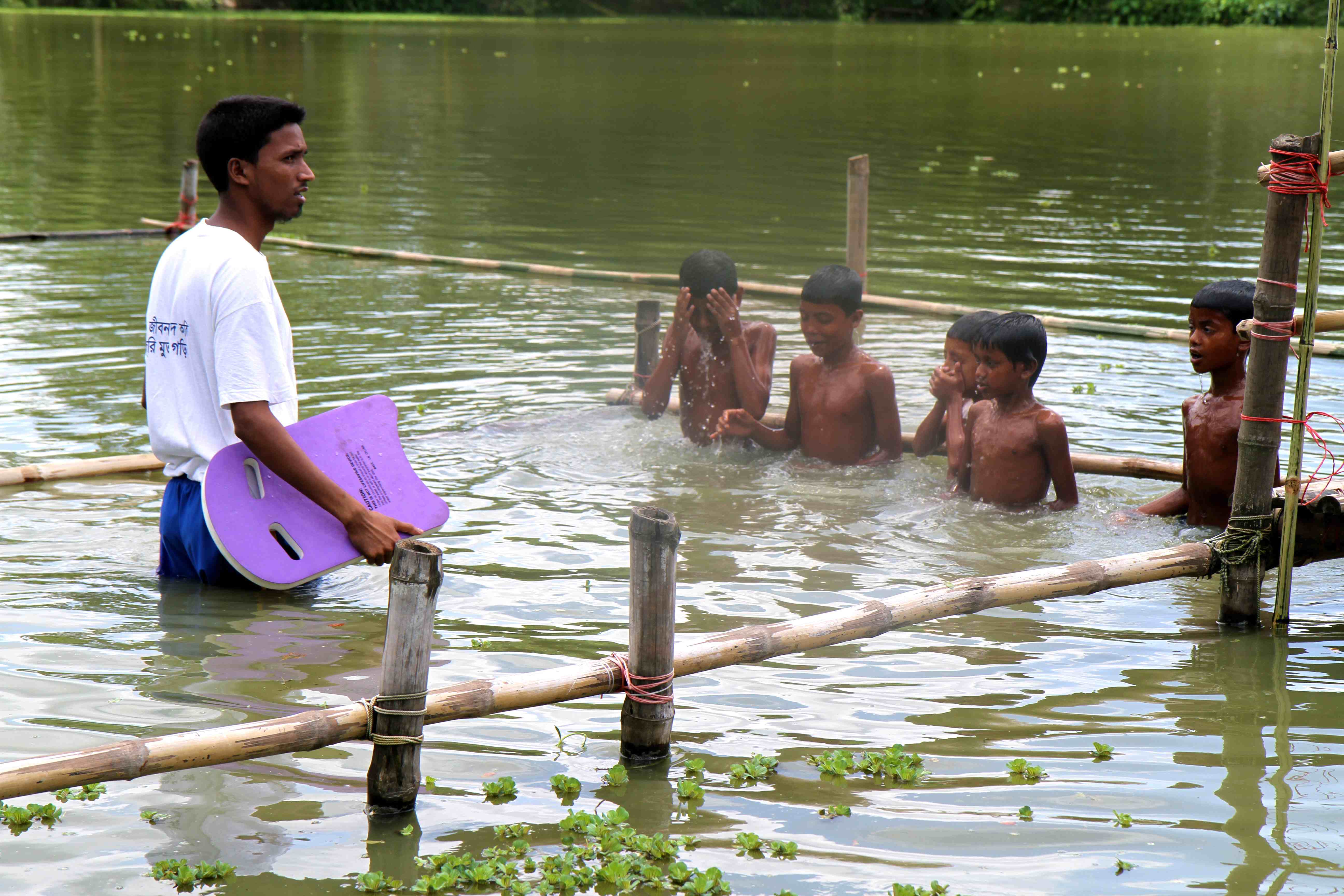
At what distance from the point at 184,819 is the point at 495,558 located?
2287mm

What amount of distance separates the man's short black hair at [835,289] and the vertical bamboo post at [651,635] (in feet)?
10.7

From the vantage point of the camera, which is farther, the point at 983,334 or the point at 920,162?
the point at 920,162

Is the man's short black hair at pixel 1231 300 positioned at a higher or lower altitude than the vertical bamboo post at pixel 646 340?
higher

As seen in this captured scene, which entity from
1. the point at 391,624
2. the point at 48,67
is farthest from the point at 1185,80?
the point at 391,624

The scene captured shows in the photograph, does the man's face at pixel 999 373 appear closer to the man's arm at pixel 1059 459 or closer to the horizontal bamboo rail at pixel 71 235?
the man's arm at pixel 1059 459

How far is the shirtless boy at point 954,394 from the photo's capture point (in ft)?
21.5

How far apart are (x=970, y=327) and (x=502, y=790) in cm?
377

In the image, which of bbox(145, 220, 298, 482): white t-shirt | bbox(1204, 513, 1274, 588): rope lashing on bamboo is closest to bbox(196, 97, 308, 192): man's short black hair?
bbox(145, 220, 298, 482): white t-shirt

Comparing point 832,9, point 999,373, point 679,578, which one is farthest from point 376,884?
point 832,9

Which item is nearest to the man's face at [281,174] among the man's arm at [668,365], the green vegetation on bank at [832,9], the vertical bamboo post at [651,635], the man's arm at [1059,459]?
the vertical bamboo post at [651,635]

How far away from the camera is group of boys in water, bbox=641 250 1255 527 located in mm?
5824

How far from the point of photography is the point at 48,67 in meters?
29.2

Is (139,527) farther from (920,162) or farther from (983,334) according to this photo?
(920,162)

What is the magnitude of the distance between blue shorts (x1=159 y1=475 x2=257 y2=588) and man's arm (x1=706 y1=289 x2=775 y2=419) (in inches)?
123
